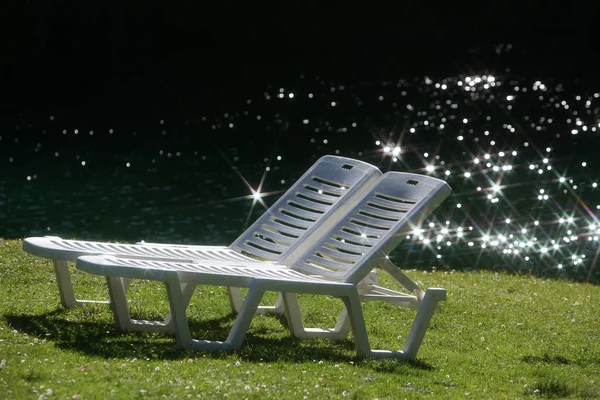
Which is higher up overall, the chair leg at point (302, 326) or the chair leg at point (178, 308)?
the chair leg at point (178, 308)

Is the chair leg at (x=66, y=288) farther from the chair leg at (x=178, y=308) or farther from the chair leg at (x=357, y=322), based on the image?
the chair leg at (x=357, y=322)

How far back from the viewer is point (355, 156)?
66.4 ft

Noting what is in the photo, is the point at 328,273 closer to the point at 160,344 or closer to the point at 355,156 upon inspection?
the point at 160,344

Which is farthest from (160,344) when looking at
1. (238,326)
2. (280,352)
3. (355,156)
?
(355,156)

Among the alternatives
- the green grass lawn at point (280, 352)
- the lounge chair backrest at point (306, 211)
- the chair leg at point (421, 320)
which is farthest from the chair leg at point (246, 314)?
the lounge chair backrest at point (306, 211)

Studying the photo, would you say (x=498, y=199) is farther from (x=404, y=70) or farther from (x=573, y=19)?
(x=573, y=19)

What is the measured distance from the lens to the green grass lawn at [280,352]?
4621mm

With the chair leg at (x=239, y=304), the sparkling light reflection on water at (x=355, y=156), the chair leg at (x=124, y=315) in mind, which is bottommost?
the sparkling light reflection on water at (x=355, y=156)

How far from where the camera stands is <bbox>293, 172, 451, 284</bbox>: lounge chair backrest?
5.71 metres

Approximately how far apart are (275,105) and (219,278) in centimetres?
2209

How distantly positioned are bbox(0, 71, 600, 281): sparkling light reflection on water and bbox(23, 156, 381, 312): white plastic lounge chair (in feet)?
15.5

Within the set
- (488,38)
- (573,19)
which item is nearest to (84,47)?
(488,38)

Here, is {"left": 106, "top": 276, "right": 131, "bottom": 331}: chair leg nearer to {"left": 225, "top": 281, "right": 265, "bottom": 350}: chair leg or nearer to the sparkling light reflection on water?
{"left": 225, "top": 281, "right": 265, "bottom": 350}: chair leg

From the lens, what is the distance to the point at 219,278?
523 cm
